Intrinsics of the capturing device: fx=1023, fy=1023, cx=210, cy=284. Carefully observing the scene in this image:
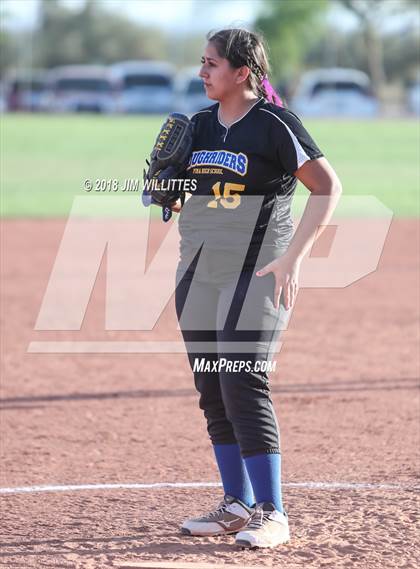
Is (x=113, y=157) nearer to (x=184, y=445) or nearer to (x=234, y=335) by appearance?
(x=184, y=445)

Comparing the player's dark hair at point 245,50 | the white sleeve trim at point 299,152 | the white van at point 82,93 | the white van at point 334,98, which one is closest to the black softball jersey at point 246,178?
the white sleeve trim at point 299,152

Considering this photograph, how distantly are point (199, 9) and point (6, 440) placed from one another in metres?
62.2

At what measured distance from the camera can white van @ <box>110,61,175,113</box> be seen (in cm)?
4278

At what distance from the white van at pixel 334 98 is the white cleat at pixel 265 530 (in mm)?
37873

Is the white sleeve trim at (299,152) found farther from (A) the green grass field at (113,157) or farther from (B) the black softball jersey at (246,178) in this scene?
(A) the green grass field at (113,157)

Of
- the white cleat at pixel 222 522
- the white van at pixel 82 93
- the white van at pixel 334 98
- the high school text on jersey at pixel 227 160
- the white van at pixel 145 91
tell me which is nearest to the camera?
the high school text on jersey at pixel 227 160

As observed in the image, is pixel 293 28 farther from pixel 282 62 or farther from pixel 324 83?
pixel 324 83

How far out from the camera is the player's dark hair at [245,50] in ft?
13.8

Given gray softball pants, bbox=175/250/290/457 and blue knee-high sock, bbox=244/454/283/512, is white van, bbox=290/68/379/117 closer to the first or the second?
gray softball pants, bbox=175/250/290/457

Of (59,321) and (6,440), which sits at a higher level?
(59,321)

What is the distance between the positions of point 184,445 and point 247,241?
86.7 inches

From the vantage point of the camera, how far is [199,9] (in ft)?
215

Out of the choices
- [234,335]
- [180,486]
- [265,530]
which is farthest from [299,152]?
[180,486]

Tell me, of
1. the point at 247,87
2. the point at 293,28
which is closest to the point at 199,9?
the point at 293,28
